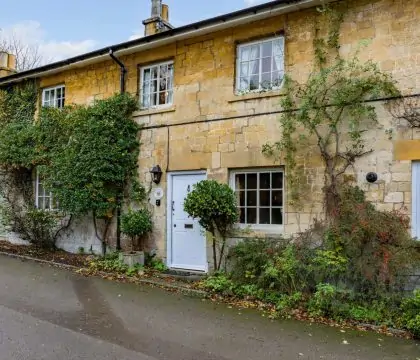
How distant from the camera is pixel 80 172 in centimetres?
1019

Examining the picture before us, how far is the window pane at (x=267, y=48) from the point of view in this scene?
8688mm

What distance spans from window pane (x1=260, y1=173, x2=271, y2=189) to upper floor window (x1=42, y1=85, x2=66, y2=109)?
23.2 feet

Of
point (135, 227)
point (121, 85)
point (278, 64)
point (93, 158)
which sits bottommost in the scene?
point (135, 227)

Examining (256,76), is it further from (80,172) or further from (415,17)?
(80,172)

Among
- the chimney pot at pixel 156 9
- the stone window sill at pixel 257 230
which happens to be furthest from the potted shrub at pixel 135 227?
the chimney pot at pixel 156 9

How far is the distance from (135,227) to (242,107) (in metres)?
3.75

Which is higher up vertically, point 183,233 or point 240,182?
point 240,182

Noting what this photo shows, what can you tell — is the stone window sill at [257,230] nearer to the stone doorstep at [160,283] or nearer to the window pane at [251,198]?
the window pane at [251,198]

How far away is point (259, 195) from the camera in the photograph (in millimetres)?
8648

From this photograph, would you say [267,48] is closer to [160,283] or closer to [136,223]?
[136,223]

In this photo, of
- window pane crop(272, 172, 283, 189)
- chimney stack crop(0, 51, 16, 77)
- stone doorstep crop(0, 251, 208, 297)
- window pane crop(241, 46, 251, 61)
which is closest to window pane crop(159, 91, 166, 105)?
window pane crop(241, 46, 251, 61)

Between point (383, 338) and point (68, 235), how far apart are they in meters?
9.02

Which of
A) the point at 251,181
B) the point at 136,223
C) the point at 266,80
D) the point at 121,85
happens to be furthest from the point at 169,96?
the point at 136,223

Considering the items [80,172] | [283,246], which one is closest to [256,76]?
[283,246]
